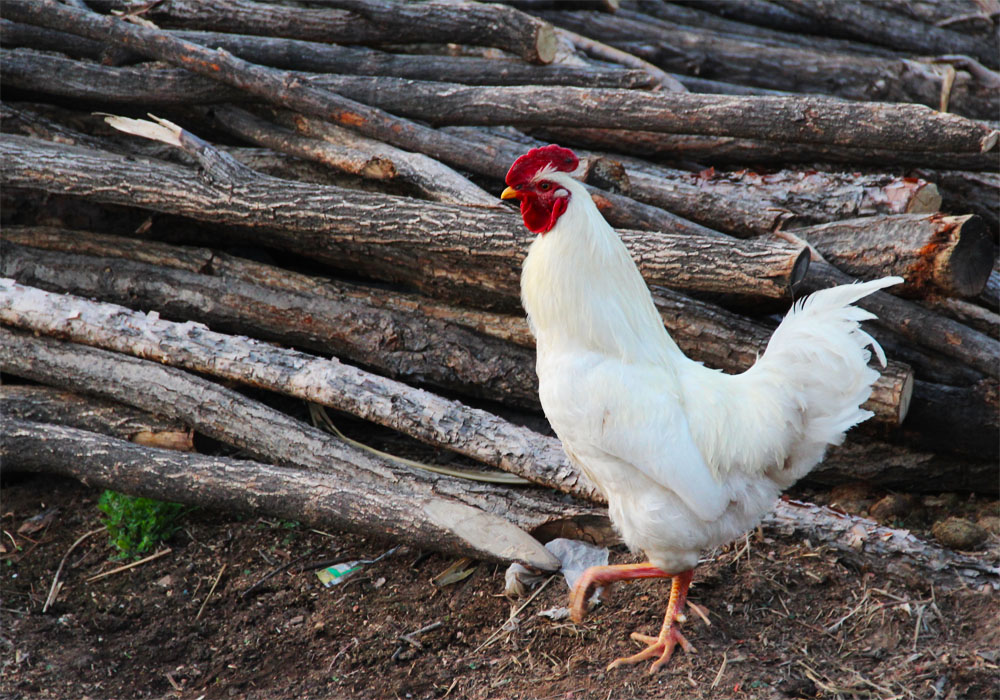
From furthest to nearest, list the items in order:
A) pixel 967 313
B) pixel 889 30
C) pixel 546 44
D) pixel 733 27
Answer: pixel 733 27 → pixel 889 30 → pixel 546 44 → pixel 967 313

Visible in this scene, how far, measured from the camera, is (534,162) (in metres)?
3.29

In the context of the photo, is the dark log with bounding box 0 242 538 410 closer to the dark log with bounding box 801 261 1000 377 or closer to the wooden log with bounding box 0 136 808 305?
the wooden log with bounding box 0 136 808 305

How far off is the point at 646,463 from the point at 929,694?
149 centimetres

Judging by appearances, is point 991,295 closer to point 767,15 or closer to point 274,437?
point 767,15

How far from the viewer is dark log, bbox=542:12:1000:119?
688 cm

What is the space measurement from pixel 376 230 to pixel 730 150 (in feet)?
8.70

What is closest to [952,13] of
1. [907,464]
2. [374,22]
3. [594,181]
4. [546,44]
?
[546,44]

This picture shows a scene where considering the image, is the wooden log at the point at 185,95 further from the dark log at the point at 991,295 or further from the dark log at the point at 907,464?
the dark log at the point at 991,295

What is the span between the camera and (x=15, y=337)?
5031 mm

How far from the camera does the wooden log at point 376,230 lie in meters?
4.11

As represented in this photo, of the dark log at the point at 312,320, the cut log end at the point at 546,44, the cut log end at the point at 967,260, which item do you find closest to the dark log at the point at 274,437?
the dark log at the point at 312,320

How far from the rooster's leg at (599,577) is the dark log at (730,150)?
9.96ft

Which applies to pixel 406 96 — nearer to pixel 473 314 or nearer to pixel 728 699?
pixel 473 314

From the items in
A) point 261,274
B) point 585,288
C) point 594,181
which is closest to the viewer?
point 585,288
